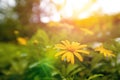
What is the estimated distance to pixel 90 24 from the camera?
2.29 meters

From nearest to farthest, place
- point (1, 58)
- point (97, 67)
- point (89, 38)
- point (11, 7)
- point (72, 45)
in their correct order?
point (72, 45)
point (97, 67)
point (89, 38)
point (1, 58)
point (11, 7)

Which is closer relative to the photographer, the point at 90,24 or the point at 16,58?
the point at 90,24

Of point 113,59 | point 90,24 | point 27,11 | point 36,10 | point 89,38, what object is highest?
point 27,11

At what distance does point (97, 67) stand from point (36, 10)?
1.18 metres

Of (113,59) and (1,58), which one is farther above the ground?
(1,58)

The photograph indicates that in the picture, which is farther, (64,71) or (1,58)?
(1,58)

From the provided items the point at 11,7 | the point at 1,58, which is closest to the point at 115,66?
the point at 1,58

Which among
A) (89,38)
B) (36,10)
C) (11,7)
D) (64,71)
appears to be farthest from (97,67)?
(11,7)

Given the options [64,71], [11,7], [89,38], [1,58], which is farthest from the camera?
[11,7]

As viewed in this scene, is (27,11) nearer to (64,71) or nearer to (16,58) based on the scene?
(16,58)

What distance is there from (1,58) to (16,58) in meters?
0.19

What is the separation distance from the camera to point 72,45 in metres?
1.27

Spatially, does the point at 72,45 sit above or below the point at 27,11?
below

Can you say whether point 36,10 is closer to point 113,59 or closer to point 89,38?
point 89,38
